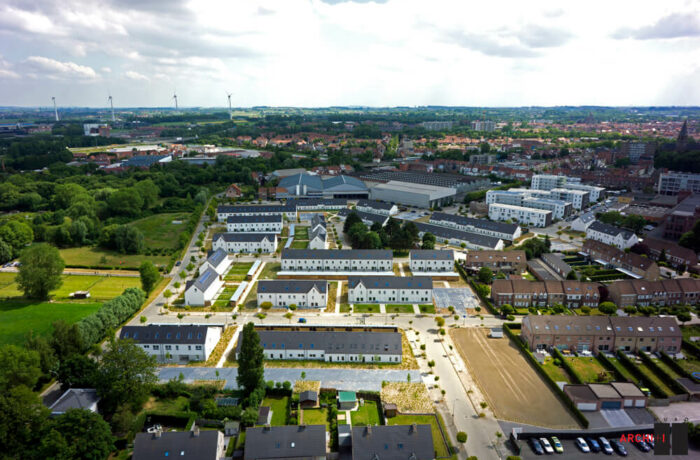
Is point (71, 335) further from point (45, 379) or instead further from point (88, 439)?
point (88, 439)

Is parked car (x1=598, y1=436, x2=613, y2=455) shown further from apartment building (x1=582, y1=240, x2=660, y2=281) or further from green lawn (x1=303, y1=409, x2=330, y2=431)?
apartment building (x1=582, y1=240, x2=660, y2=281)

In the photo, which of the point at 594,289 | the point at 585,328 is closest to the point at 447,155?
the point at 594,289

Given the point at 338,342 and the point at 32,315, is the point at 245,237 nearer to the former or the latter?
the point at 32,315

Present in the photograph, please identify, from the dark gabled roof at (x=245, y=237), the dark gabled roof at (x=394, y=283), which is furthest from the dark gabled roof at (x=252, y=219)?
the dark gabled roof at (x=394, y=283)

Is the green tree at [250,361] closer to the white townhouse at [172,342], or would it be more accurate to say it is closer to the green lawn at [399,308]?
the white townhouse at [172,342]

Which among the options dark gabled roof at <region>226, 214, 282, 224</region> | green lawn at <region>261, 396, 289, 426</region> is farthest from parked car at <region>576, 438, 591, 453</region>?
dark gabled roof at <region>226, 214, 282, 224</region>

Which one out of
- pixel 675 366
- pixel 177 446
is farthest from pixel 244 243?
pixel 675 366
